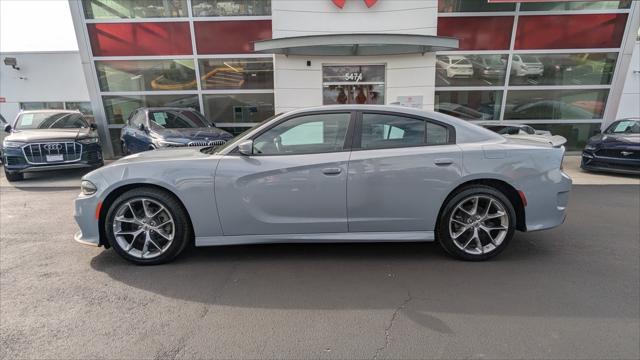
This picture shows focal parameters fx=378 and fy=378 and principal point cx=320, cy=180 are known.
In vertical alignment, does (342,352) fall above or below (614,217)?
above

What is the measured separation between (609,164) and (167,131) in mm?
10076

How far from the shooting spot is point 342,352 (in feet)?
8.16

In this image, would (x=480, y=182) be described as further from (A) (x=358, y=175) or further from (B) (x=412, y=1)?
(B) (x=412, y=1)

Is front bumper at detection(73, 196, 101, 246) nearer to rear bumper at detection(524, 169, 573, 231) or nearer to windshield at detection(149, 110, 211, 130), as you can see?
rear bumper at detection(524, 169, 573, 231)

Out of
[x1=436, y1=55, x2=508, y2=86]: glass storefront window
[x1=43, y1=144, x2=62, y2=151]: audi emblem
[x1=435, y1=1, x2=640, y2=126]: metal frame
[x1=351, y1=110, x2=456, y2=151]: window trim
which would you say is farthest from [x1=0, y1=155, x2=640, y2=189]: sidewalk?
[x1=351, y1=110, x2=456, y2=151]: window trim

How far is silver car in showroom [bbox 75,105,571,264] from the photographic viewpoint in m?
3.65

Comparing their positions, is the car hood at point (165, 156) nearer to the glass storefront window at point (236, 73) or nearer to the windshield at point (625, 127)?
the glass storefront window at point (236, 73)

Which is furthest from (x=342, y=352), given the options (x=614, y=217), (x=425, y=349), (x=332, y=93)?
(x=332, y=93)

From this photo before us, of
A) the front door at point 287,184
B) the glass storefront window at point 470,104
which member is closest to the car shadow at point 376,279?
the front door at point 287,184

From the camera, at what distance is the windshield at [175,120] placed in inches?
347

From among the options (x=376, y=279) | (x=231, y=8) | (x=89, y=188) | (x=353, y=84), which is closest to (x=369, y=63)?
(x=353, y=84)

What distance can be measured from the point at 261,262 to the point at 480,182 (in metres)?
2.36

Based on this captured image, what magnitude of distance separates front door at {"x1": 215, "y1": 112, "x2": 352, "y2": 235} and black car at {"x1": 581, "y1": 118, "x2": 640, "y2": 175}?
800 cm

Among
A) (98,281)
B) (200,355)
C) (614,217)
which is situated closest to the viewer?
(200,355)
